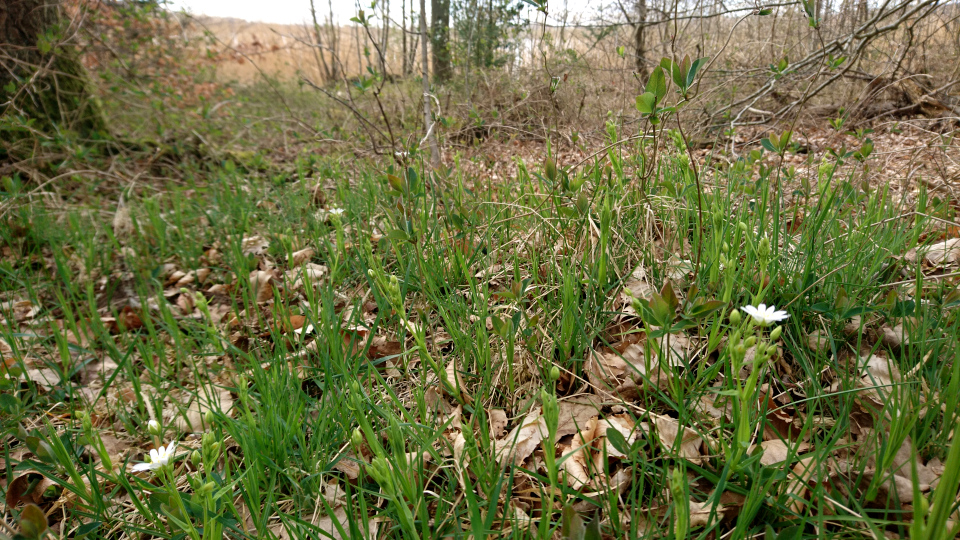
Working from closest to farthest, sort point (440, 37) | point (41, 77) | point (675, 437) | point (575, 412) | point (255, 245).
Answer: point (675, 437) → point (575, 412) → point (255, 245) → point (41, 77) → point (440, 37)

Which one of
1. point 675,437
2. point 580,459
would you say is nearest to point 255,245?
point 580,459

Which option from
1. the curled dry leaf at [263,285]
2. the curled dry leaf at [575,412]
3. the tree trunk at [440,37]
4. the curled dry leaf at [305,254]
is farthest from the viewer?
the tree trunk at [440,37]

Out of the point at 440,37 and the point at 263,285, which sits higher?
the point at 440,37

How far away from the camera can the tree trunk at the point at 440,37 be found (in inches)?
275

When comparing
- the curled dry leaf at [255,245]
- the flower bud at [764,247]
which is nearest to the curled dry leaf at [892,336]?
the flower bud at [764,247]

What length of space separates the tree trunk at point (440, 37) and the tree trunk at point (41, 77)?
3.74 metres

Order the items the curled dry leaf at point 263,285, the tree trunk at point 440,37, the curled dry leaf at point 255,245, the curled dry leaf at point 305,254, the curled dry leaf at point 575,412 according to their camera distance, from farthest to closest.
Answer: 1. the tree trunk at point 440,37
2. the curled dry leaf at point 255,245
3. the curled dry leaf at point 305,254
4. the curled dry leaf at point 263,285
5. the curled dry leaf at point 575,412

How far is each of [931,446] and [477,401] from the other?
37.1 inches

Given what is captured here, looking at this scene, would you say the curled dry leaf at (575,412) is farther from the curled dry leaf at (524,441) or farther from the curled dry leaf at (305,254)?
the curled dry leaf at (305,254)

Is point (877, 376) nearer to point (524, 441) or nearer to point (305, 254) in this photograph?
point (524, 441)

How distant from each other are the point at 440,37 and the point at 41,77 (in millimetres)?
4855

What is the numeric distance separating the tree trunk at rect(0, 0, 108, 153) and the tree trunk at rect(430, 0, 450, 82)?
147 inches

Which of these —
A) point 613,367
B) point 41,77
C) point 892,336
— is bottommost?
point 613,367

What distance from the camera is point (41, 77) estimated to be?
13.8 ft
